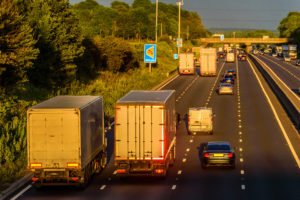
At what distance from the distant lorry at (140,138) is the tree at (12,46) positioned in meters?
13.6

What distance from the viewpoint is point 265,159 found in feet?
120

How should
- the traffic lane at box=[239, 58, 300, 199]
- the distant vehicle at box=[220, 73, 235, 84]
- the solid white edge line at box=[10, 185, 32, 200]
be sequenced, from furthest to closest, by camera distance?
the distant vehicle at box=[220, 73, 235, 84], the traffic lane at box=[239, 58, 300, 199], the solid white edge line at box=[10, 185, 32, 200]

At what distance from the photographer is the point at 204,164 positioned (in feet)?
110

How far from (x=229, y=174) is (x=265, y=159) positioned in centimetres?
477

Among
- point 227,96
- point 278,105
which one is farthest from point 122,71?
point 278,105

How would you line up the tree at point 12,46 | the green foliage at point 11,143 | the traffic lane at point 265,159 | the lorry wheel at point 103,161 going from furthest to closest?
the tree at point 12,46 → the lorry wheel at point 103,161 → the green foliage at point 11,143 → the traffic lane at point 265,159

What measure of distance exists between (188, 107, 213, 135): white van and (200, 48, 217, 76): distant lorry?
55240 mm

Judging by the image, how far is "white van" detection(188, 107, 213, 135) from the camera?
46219mm

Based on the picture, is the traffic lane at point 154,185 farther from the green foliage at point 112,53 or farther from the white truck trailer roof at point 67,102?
the green foliage at point 112,53

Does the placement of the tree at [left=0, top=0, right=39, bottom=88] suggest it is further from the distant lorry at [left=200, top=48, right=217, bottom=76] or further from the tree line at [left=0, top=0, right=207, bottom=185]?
the distant lorry at [left=200, top=48, right=217, bottom=76]

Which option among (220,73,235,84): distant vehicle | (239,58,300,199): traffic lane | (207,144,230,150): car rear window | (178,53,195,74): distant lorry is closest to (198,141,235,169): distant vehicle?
(207,144,230,150): car rear window

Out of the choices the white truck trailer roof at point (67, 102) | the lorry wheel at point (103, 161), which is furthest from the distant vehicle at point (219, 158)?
the white truck trailer roof at point (67, 102)

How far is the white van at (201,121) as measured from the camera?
1820 inches

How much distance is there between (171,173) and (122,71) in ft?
259
